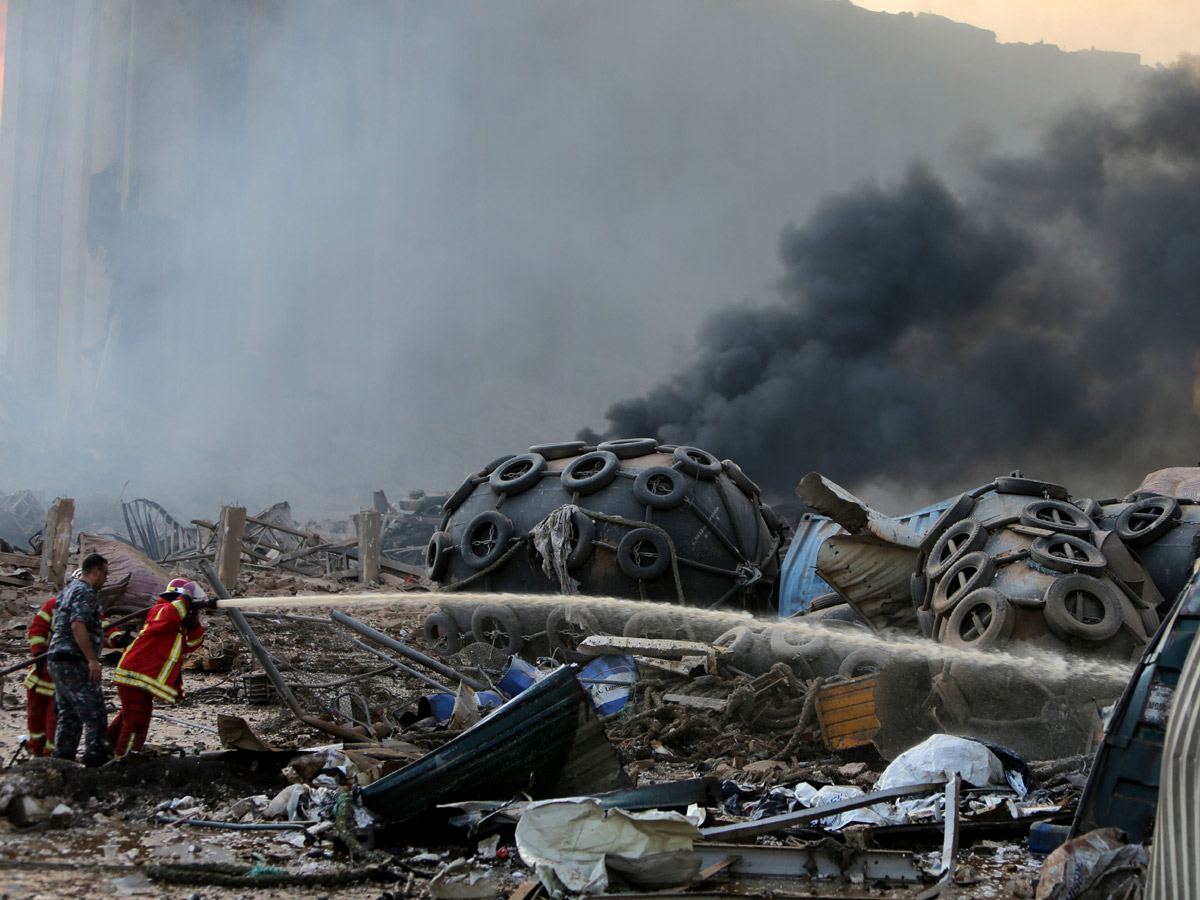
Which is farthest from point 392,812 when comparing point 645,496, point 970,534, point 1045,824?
point 645,496

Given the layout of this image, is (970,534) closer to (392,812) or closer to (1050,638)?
(1050,638)

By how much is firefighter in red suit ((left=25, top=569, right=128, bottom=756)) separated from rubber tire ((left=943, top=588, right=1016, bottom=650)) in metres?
6.59

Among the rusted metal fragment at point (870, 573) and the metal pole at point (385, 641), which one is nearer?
the metal pole at point (385, 641)

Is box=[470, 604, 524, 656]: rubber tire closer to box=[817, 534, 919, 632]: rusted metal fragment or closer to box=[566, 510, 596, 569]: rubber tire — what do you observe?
box=[566, 510, 596, 569]: rubber tire

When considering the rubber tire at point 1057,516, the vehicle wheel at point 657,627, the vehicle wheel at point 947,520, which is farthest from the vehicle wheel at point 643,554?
the rubber tire at point 1057,516

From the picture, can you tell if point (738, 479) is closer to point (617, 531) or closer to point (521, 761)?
point (617, 531)

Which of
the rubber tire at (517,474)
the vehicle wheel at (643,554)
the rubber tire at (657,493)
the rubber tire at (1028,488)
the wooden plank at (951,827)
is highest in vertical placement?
the rubber tire at (517,474)

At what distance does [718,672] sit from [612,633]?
2109 millimetres

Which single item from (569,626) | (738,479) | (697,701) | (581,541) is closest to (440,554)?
(581,541)

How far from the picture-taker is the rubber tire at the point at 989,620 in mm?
7578

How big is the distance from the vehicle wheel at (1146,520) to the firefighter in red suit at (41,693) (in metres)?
8.53

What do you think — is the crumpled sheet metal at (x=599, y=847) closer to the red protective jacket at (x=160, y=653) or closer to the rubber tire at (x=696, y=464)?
the red protective jacket at (x=160, y=653)

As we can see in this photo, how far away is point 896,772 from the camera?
219 inches

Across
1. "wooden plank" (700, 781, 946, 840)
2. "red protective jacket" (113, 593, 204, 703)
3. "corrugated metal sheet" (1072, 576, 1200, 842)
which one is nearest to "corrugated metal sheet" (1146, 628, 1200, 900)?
"corrugated metal sheet" (1072, 576, 1200, 842)
